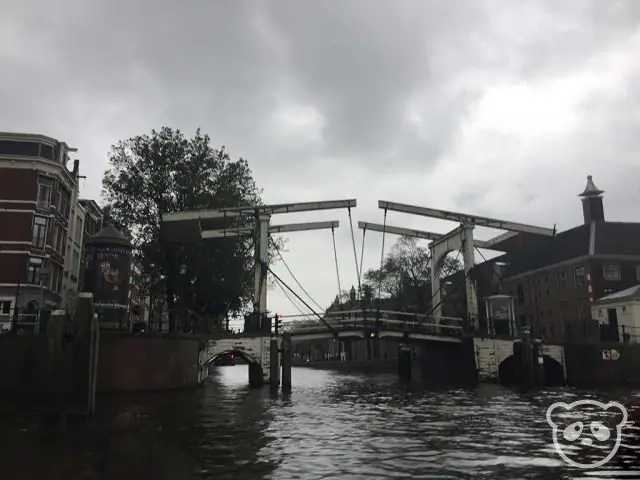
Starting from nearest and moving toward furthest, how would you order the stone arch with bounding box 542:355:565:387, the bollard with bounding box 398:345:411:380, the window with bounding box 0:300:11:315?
the stone arch with bounding box 542:355:565:387 → the window with bounding box 0:300:11:315 → the bollard with bounding box 398:345:411:380

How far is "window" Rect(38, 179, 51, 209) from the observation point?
36562 millimetres

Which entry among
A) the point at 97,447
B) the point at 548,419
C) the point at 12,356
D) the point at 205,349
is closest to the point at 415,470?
the point at 97,447

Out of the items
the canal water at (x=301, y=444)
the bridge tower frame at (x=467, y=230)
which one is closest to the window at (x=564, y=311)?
the bridge tower frame at (x=467, y=230)

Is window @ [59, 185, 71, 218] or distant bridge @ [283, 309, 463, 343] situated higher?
window @ [59, 185, 71, 218]

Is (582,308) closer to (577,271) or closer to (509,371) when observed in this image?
(577,271)

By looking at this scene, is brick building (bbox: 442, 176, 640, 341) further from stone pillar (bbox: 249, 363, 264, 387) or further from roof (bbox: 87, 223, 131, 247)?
roof (bbox: 87, 223, 131, 247)

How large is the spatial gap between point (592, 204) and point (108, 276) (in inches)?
1569

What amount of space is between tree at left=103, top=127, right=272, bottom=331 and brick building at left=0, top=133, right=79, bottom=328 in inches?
192

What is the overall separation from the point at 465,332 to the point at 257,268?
445 inches

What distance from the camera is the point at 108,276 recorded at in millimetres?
21656

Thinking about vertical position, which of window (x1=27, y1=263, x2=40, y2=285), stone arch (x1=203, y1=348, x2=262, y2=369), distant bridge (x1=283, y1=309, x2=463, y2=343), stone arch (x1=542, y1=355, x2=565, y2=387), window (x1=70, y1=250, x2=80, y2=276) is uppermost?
window (x1=70, y1=250, x2=80, y2=276)

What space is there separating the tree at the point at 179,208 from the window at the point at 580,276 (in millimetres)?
25075

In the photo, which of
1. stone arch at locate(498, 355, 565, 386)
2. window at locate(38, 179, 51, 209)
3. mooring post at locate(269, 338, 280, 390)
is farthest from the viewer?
window at locate(38, 179, 51, 209)

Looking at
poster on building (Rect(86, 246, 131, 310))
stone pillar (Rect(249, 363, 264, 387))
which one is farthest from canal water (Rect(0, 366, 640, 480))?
stone pillar (Rect(249, 363, 264, 387))
